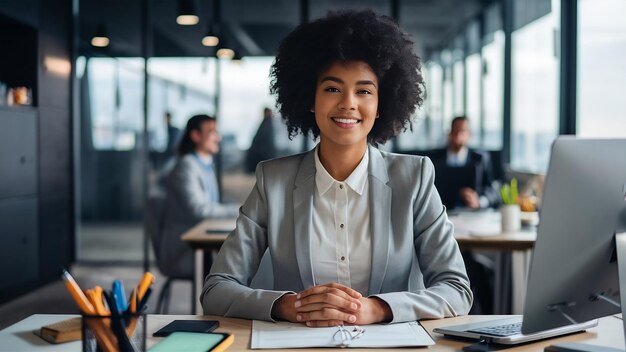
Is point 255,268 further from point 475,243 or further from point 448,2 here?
point 448,2

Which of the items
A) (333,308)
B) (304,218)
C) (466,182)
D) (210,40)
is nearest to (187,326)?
(333,308)

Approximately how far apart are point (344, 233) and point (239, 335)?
20.5 inches

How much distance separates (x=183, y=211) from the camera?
438cm

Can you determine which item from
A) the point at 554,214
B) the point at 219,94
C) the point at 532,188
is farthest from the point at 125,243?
the point at 554,214

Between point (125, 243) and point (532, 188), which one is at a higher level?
point (532, 188)

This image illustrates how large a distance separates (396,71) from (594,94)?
3501 millimetres

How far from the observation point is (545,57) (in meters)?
6.15

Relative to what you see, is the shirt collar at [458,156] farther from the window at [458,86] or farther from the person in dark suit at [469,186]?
the window at [458,86]

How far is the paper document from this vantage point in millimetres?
1507

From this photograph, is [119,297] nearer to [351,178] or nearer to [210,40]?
[351,178]

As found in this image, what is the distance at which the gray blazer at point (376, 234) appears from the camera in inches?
77.0

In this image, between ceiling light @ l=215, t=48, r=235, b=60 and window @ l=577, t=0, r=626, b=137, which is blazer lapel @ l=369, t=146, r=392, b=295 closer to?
window @ l=577, t=0, r=626, b=137

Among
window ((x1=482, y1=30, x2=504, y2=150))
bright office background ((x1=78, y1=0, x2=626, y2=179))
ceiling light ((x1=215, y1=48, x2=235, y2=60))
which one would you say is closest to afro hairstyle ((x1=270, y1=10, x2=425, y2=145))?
bright office background ((x1=78, y1=0, x2=626, y2=179))

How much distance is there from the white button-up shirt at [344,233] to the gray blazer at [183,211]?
2174 mm
